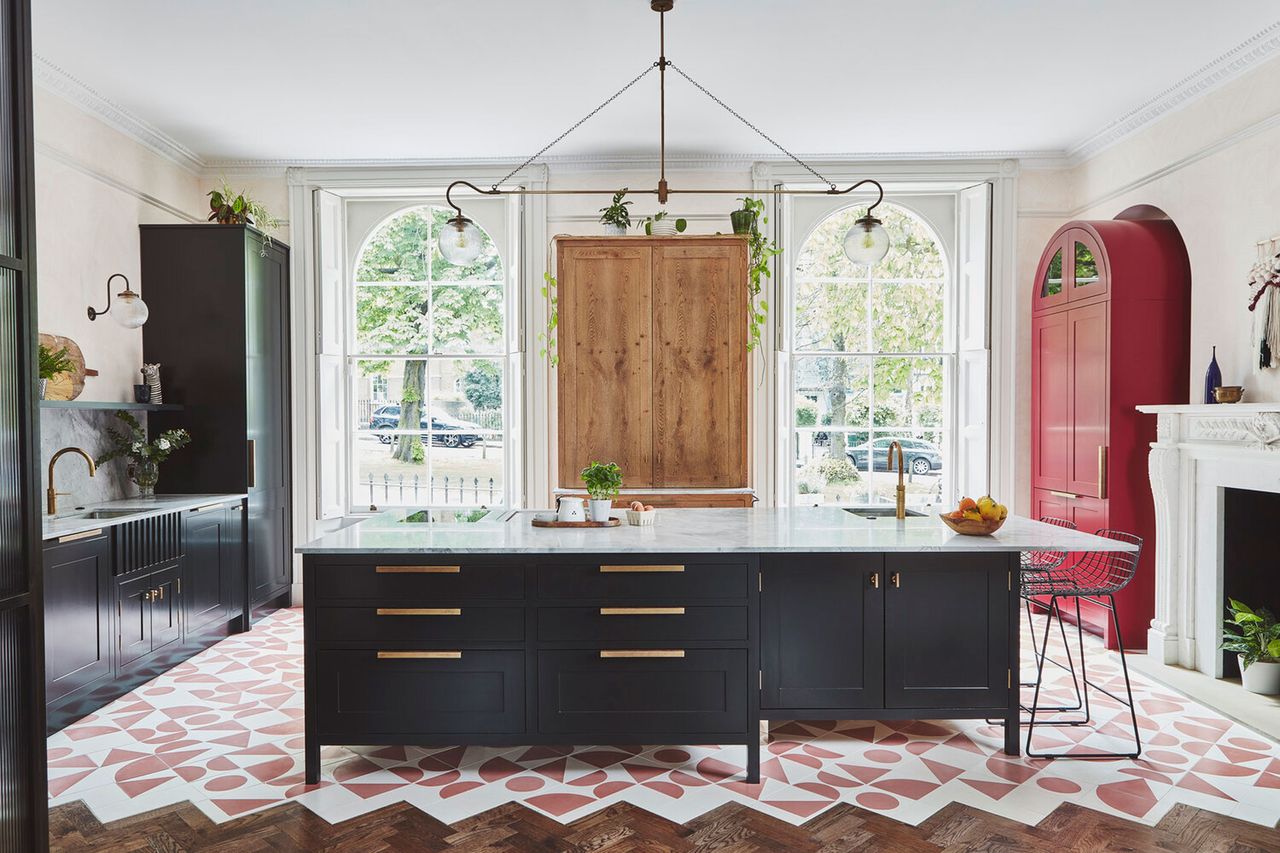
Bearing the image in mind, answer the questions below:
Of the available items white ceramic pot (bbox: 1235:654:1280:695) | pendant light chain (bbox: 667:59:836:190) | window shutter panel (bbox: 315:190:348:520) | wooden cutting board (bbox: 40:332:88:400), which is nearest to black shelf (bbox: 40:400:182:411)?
wooden cutting board (bbox: 40:332:88:400)

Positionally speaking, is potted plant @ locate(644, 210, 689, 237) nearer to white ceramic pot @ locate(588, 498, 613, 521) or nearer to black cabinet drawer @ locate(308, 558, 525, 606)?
white ceramic pot @ locate(588, 498, 613, 521)

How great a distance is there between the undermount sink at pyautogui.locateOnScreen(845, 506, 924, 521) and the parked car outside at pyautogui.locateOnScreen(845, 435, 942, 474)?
6.67 ft

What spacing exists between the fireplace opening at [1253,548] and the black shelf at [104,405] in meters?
5.84

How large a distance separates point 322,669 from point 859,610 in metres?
2.04

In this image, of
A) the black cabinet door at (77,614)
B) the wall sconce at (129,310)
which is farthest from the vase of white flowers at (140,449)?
the black cabinet door at (77,614)

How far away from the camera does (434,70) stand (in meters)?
4.37

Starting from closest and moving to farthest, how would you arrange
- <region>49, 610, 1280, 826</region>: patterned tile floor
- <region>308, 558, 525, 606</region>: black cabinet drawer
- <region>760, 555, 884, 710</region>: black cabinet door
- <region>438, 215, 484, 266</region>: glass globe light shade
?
<region>49, 610, 1280, 826</region>: patterned tile floor < <region>308, 558, 525, 606</region>: black cabinet drawer < <region>760, 555, 884, 710</region>: black cabinet door < <region>438, 215, 484, 266</region>: glass globe light shade

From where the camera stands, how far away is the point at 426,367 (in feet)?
20.3

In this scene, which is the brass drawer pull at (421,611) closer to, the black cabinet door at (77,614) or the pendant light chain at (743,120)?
the black cabinet door at (77,614)

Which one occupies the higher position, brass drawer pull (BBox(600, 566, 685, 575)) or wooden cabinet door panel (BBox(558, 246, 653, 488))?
wooden cabinet door panel (BBox(558, 246, 653, 488))

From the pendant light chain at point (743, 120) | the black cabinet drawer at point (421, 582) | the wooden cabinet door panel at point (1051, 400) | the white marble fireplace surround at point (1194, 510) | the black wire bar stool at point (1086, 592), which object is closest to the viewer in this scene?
the black cabinet drawer at point (421, 582)

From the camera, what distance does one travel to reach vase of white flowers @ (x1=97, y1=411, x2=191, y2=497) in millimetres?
4777

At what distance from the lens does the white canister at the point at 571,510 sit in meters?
3.49

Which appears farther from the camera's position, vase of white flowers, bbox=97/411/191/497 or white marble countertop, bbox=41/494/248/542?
vase of white flowers, bbox=97/411/191/497
